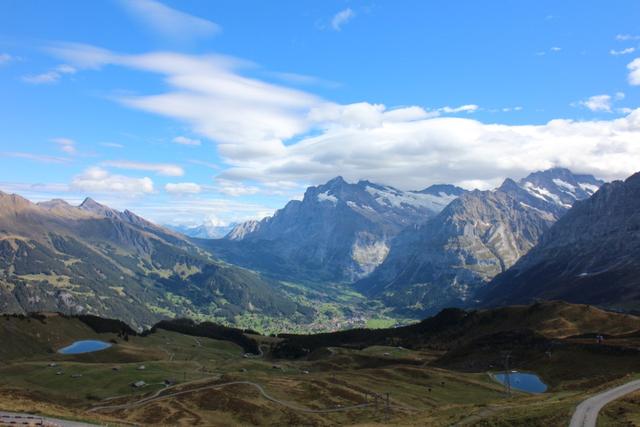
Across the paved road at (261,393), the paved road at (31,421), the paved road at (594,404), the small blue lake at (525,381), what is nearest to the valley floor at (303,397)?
the paved road at (261,393)

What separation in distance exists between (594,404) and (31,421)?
Answer: 8292 centimetres

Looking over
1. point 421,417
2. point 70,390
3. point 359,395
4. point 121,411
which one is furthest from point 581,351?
point 70,390

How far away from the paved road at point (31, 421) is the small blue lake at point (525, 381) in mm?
135183

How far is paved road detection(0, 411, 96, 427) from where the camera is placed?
224 ft

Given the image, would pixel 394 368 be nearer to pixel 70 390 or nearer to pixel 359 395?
pixel 359 395

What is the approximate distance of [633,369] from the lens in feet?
507

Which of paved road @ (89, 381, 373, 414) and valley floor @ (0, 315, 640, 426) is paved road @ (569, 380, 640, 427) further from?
paved road @ (89, 381, 373, 414)

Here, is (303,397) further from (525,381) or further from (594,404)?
(525,381)

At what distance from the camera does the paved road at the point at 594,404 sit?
219 ft

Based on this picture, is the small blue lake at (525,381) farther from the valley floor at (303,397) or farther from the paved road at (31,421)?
the paved road at (31,421)

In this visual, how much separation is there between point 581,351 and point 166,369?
151857mm

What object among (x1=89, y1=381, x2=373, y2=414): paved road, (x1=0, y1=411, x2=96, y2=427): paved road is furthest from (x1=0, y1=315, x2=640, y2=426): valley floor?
(x1=0, y1=411, x2=96, y2=427): paved road

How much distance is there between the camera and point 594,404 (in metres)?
76.2

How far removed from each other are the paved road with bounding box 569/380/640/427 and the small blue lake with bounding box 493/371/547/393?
72994 mm
